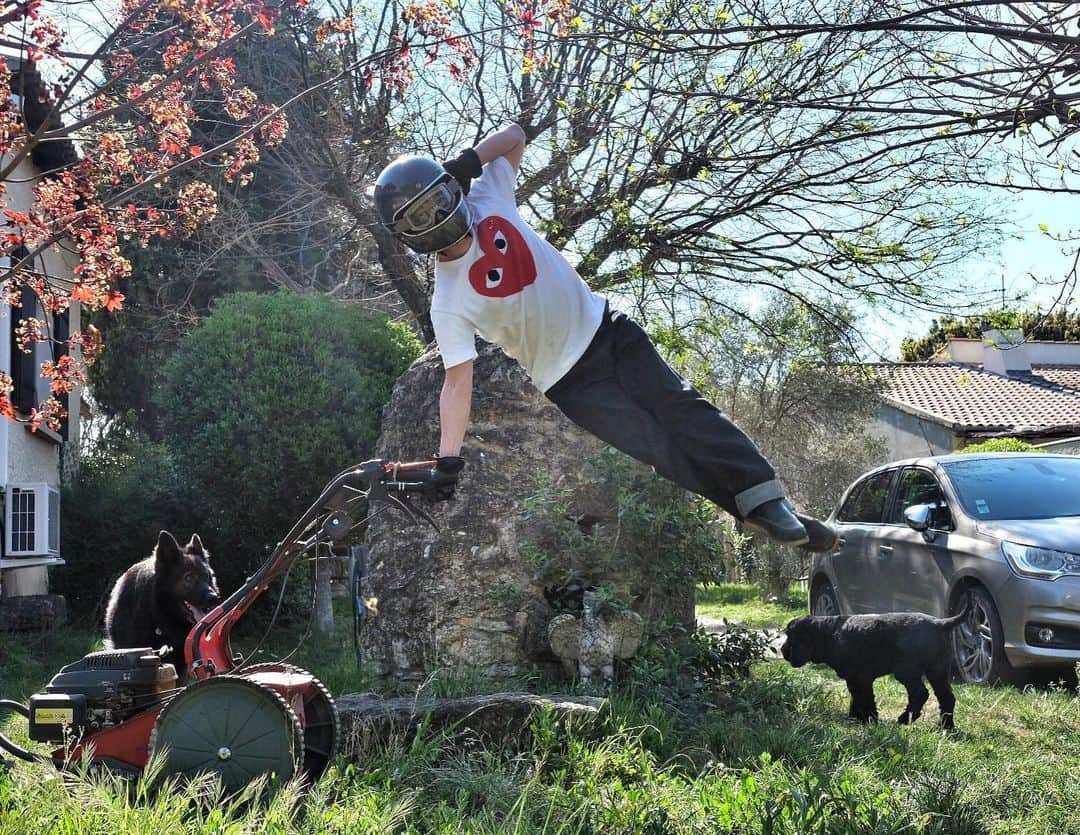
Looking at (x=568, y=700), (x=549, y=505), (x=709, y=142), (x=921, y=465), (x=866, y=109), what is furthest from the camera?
(x=709, y=142)

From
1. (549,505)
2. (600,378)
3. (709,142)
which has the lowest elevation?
(549,505)

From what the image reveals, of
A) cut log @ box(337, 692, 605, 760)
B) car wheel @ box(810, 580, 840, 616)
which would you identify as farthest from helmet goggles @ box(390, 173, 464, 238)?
car wheel @ box(810, 580, 840, 616)

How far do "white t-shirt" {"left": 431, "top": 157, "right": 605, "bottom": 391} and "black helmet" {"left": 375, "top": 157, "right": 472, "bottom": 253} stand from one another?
240 millimetres

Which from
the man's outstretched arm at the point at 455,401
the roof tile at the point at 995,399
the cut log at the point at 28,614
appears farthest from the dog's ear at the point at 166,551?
the roof tile at the point at 995,399

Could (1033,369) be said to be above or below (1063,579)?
above

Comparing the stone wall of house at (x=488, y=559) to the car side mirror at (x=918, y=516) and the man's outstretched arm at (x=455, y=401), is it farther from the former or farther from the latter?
the man's outstretched arm at (x=455, y=401)

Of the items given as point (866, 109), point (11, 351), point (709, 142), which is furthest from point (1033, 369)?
point (866, 109)

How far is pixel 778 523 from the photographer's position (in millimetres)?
4492

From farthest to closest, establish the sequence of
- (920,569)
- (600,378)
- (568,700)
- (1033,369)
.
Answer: (1033,369) < (920,569) < (568,700) < (600,378)

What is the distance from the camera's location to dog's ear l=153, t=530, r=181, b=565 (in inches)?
299

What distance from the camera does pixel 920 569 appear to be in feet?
29.0

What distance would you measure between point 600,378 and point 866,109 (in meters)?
1.82

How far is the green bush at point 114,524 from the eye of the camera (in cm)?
1308

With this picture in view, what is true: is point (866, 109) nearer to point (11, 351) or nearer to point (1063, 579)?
point (1063, 579)
